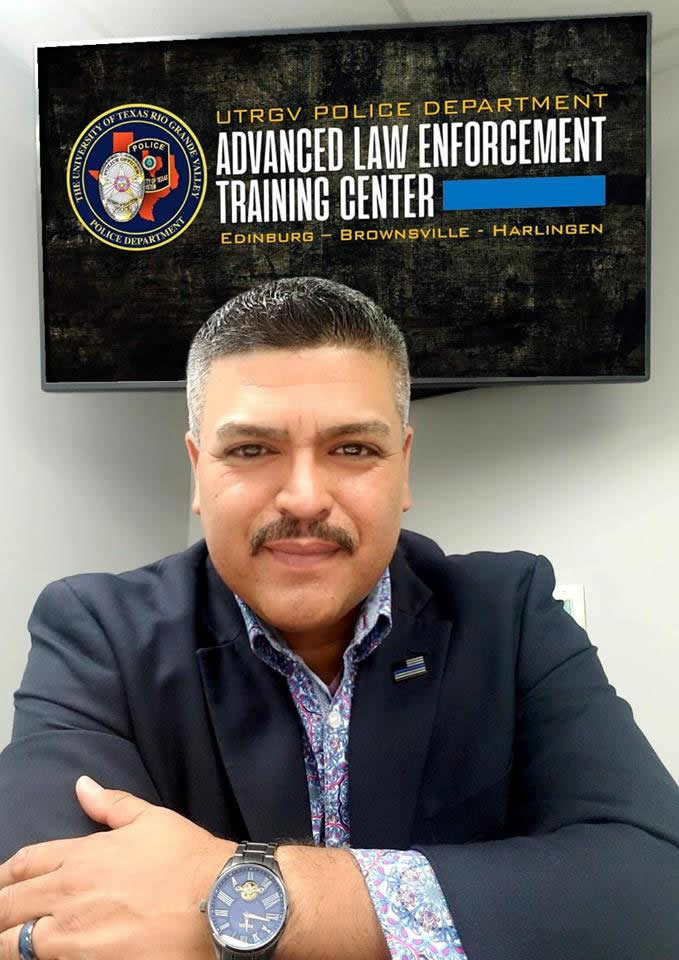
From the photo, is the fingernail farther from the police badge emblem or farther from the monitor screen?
the police badge emblem

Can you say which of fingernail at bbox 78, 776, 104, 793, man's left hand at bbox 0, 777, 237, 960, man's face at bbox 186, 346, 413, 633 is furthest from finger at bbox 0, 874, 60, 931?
man's face at bbox 186, 346, 413, 633

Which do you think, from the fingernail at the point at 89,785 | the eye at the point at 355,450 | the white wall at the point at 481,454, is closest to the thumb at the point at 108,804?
the fingernail at the point at 89,785

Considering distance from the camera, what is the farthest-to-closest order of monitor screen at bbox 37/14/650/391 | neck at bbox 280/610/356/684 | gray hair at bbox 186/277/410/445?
monitor screen at bbox 37/14/650/391
neck at bbox 280/610/356/684
gray hair at bbox 186/277/410/445

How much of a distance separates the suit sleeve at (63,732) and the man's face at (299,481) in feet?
0.76

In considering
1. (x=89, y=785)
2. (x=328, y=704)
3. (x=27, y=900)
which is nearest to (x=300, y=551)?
(x=328, y=704)

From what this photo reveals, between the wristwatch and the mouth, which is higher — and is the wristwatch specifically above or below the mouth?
below

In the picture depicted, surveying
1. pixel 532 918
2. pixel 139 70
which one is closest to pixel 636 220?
pixel 139 70

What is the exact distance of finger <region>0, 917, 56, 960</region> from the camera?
97cm

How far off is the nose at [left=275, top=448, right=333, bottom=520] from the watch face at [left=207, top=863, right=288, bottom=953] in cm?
42

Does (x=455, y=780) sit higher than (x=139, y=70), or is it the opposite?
(x=139, y=70)

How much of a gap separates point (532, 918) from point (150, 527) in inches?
77.6

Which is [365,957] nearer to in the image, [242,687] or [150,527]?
[242,687]

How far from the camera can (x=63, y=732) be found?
1.21 meters

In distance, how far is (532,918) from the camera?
3.35 feet
